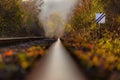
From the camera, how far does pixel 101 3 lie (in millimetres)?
31953

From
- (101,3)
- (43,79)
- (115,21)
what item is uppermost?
(101,3)

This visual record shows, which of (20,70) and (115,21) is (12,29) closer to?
(115,21)

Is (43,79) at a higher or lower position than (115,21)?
lower

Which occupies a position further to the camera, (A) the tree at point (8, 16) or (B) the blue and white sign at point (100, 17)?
(A) the tree at point (8, 16)

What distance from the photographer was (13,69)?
20.1 ft

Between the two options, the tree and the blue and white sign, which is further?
the tree

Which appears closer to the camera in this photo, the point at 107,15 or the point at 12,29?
the point at 107,15

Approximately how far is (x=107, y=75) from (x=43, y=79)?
1706mm

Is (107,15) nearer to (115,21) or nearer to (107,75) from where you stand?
(115,21)

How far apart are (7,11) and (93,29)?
21269mm

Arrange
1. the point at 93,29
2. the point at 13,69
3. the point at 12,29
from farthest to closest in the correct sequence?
the point at 12,29, the point at 93,29, the point at 13,69

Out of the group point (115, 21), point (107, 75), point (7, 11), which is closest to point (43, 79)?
point (107, 75)

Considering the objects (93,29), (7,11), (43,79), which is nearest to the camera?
(43,79)

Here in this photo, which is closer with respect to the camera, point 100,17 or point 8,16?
point 100,17
